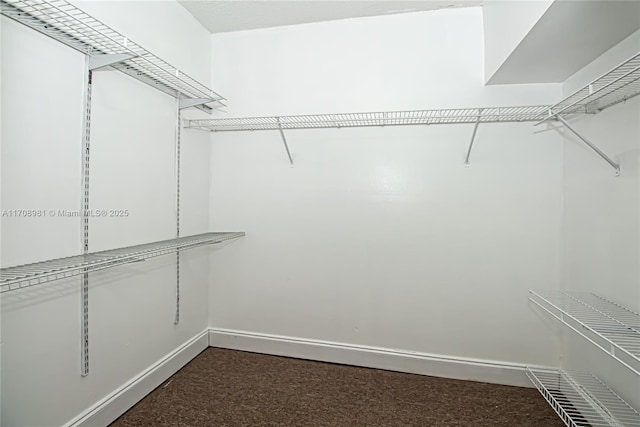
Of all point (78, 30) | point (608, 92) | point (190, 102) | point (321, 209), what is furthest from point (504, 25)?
point (78, 30)

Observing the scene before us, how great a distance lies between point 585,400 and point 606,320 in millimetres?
517

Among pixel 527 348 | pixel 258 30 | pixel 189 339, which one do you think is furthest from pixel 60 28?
pixel 527 348

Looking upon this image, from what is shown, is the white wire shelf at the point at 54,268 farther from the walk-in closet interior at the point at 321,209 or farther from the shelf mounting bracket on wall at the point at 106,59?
the shelf mounting bracket on wall at the point at 106,59

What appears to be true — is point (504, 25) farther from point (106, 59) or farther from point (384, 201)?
point (106, 59)

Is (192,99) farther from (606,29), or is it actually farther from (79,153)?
(606,29)

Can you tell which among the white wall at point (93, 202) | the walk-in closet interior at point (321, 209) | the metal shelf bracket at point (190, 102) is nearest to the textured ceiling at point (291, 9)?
the walk-in closet interior at point (321, 209)

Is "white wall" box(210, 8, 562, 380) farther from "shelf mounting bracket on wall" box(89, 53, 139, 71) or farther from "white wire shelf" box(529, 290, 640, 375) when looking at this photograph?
"shelf mounting bracket on wall" box(89, 53, 139, 71)

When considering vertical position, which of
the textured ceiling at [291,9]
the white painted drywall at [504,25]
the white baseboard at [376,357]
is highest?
the textured ceiling at [291,9]

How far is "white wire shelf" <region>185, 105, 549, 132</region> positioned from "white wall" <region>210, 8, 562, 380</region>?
57mm

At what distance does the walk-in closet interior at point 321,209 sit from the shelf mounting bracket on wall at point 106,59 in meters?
0.01

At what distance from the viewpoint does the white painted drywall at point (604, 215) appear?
135cm

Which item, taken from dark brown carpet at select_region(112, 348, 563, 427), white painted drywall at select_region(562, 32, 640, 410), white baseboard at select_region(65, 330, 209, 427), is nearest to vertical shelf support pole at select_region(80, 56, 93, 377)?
white baseboard at select_region(65, 330, 209, 427)

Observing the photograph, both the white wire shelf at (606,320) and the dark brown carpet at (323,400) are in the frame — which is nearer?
the white wire shelf at (606,320)

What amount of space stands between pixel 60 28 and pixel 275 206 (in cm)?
138
